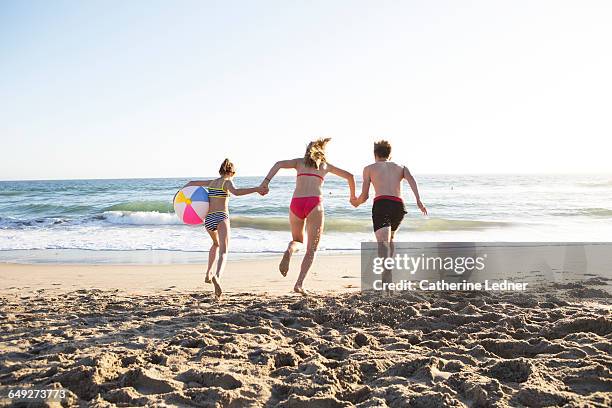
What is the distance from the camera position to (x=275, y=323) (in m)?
4.70

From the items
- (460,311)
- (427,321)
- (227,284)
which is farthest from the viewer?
(227,284)

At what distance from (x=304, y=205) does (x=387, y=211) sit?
38.9 inches

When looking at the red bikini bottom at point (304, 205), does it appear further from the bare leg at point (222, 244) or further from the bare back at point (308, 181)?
the bare leg at point (222, 244)

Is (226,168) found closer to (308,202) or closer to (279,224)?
(308,202)

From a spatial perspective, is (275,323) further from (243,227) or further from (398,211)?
(243,227)

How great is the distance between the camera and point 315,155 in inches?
240

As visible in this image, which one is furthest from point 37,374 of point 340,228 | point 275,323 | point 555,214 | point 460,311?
point 555,214

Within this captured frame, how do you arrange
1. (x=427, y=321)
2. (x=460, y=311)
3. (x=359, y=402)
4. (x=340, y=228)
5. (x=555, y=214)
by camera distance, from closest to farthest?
(x=359, y=402) → (x=427, y=321) → (x=460, y=311) → (x=340, y=228) → (x=555, y=214)

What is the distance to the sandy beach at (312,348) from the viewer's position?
9.88ft

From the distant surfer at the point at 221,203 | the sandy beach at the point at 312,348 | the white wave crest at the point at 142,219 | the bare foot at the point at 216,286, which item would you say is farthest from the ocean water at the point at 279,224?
the sandy beach at the point at 312,348

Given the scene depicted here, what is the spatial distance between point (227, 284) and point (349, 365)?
4.07 meters

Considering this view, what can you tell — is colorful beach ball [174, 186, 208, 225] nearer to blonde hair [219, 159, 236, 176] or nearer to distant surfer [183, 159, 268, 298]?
distant surfer [183, 159, 268, 298]

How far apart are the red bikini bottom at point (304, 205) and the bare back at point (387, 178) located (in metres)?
0.72

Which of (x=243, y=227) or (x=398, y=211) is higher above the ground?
(x=398, y=211)
